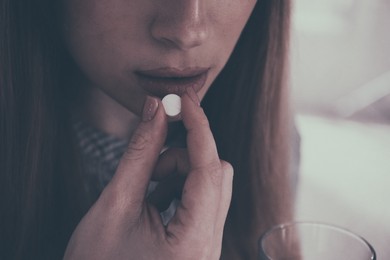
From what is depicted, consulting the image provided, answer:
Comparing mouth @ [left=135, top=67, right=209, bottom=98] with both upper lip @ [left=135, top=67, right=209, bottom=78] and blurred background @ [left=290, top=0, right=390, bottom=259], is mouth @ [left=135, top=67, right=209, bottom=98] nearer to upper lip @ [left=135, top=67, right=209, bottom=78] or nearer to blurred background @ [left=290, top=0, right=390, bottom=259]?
upper lip @ [left=135, top=67, right=209, bottom=78]

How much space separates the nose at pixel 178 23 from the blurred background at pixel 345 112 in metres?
0.42

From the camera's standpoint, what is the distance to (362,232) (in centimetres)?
194

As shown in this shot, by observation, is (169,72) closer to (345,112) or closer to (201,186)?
(201,186)

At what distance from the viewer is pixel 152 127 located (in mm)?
599

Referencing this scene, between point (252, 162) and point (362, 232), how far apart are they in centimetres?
118

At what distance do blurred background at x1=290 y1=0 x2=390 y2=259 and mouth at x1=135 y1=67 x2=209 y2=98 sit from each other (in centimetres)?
36

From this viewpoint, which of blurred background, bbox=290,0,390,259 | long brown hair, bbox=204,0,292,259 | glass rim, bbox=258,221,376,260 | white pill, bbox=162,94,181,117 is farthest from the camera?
blurred background, bbox=290,0,390,259

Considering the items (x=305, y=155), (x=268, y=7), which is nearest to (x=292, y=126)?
(x=268, y=7)

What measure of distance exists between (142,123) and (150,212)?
121 millimetres

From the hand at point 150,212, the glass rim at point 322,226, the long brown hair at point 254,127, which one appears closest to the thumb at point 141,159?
the hand at point 150,212

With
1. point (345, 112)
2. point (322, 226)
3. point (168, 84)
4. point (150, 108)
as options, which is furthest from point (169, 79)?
point (345, 112)

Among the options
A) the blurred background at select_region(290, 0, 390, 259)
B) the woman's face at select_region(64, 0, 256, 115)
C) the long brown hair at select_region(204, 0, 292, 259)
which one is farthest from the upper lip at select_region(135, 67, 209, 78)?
the blurred background at select_region(290, 0, 390, 259)

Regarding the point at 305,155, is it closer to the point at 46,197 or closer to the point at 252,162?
the point at 252,162

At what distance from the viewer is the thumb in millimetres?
572
